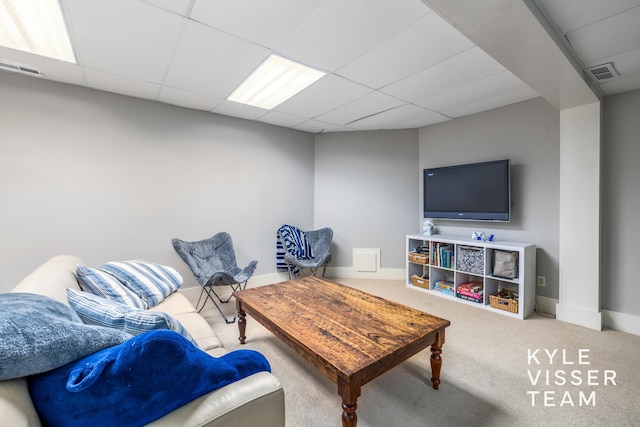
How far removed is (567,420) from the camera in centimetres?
155

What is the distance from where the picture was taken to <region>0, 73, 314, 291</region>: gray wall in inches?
102

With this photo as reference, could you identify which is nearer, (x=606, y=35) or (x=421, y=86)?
(x=606, y=35)

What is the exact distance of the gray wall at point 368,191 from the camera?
172 inches

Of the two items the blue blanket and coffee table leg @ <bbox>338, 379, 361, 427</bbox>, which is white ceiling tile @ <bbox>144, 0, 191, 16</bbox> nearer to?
coffee table leg @ <bbox>338, 379, 361, 427</bbox>

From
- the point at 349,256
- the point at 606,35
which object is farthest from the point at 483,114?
the point at 349,256

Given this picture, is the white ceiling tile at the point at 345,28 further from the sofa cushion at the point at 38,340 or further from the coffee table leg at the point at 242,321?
the coffee table leg at the point at 242,321

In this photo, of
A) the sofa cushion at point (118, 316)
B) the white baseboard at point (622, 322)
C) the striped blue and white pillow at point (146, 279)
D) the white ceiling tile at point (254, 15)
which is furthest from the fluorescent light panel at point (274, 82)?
the white baseboard at point (622, 322)

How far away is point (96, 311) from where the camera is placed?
117 cm

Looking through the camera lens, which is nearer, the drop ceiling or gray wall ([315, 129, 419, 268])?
the drop ceiling

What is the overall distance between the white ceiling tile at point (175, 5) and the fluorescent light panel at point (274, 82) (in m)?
0.70

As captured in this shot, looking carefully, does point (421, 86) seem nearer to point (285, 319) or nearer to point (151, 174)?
point (285, 319)

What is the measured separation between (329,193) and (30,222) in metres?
3.51

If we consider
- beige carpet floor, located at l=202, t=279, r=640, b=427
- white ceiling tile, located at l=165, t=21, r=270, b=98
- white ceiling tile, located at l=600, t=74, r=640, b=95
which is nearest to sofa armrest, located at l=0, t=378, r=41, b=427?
beige carpet floor, located at l=202, t=279, r=640, b=427

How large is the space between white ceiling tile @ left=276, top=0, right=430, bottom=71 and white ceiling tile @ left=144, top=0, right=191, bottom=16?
2.11ft
